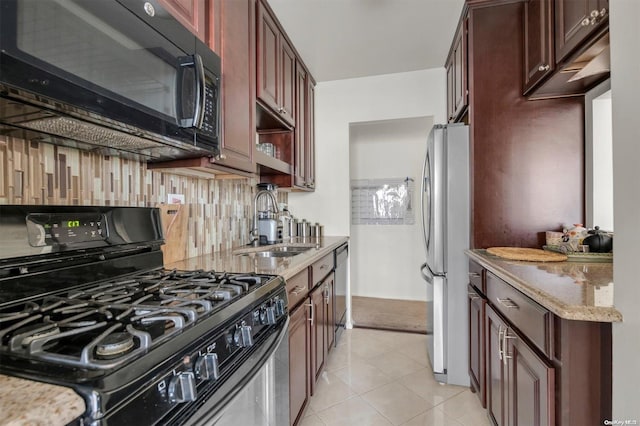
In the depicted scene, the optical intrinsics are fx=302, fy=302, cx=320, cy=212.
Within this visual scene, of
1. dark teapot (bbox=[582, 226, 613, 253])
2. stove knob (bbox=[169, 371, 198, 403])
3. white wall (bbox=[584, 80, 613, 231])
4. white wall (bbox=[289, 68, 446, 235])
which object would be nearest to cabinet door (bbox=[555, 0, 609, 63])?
white wall (bbox=[584, 80, 613, 231])

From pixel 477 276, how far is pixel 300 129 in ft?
5.92

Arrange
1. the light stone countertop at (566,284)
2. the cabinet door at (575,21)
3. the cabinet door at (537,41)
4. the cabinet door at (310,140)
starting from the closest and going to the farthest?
the light stone countertop at (566,284) → the cabinet door at (575,21) → the cabinet door at (537,41) → the cabinet door at (310,140)

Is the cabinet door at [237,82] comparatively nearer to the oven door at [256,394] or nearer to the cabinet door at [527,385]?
the oven door at [256,394]

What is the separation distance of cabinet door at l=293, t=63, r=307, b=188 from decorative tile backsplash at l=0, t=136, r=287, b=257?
0.66m

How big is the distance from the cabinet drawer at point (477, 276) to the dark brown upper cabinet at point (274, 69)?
1.59 metres

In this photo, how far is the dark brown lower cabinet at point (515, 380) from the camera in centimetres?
94

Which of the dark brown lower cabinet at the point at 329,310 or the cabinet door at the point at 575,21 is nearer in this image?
the cabinet door at the point at 575,21

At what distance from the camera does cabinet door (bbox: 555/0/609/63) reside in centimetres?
115

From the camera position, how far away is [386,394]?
1.89m

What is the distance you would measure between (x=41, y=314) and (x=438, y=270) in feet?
6.34

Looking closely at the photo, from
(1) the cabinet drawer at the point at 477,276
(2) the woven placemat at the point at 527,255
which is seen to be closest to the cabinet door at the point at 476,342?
(1) the cabinet drawer at the point at 477,276

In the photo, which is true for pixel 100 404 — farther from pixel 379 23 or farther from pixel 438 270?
pixel 379 23

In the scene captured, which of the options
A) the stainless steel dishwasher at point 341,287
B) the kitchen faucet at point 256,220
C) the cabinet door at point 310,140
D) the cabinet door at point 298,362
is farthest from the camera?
the cabinet door at point 310,140

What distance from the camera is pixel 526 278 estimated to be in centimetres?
110
